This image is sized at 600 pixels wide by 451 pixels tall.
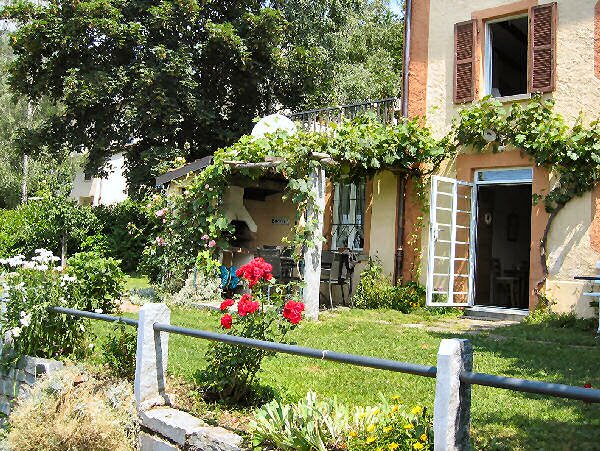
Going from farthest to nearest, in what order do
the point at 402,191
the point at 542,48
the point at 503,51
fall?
the point at 503,51 → the point at 402,191 → the point at 542,48

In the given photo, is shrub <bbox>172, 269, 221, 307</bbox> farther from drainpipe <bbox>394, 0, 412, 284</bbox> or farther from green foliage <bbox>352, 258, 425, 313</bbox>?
drainpipe <bbox>394, 0, 412, 284</bbox>

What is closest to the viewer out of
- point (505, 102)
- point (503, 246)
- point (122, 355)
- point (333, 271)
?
point (122, 355)

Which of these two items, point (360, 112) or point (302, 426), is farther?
point (360, 112)

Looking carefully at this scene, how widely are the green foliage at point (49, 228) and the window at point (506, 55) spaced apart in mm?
11810

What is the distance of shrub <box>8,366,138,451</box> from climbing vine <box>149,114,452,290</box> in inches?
189

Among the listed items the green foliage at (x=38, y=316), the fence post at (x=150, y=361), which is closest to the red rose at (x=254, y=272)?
the fence post at (x=150, y=361)

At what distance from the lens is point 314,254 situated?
932cm

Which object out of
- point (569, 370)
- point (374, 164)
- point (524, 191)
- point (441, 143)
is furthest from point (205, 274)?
point (524, 191)

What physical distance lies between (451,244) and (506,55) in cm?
429

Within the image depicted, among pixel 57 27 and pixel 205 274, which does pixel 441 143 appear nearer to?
pixel 205 274

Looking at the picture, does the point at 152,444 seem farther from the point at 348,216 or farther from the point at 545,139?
the point at 348,216

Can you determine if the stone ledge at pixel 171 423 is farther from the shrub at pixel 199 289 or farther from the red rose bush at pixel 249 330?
the shrub at pixel 199 289

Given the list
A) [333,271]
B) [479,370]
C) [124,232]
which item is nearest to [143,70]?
[124,232]

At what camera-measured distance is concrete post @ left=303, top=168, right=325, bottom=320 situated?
9055mm
